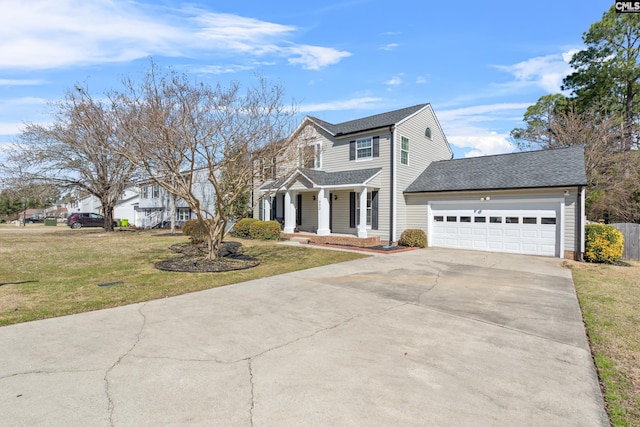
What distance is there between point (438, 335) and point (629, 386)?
2.03 m

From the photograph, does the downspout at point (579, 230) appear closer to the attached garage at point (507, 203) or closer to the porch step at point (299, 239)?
the attached garage at point (507, 203)

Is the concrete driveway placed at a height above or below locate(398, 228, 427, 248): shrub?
below

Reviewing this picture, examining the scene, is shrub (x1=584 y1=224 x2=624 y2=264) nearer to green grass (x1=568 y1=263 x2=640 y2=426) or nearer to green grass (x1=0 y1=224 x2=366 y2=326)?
green grass (x1=568 y1=263 x2=640 y2=426)

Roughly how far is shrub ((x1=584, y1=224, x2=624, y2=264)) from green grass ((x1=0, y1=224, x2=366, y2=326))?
8.54 m

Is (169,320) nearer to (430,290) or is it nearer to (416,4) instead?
(430,290)

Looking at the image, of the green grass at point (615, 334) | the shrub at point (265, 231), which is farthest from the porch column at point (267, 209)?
the green grass at point (615, 334)

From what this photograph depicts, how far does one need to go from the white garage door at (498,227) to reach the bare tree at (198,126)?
30.7ft

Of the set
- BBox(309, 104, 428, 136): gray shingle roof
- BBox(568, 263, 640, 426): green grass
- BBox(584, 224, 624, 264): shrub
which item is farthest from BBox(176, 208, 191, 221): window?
BBox(568, 263, 640, 426): green grass

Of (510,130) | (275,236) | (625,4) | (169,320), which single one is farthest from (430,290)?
(510,130)

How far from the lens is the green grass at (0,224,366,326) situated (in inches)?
238

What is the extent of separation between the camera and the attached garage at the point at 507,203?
12.6m

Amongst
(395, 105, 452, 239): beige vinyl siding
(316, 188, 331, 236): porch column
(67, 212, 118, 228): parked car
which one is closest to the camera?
(395, 105, 452, 239): beige vinyl siding

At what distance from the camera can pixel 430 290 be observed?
24.5ft

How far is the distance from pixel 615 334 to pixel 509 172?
1148cm
